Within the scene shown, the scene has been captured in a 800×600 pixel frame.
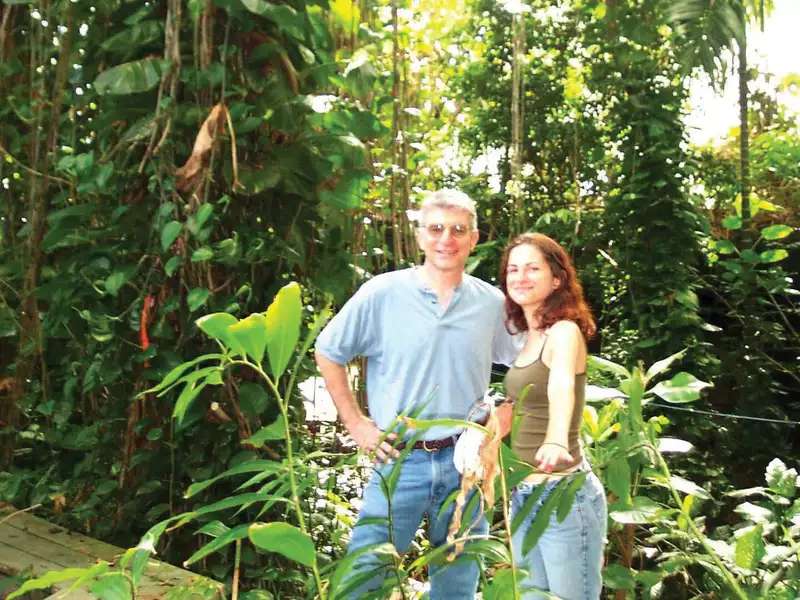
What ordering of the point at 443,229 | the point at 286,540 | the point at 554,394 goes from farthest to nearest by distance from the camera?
the point at 443,229 < the point at 554,394 < the point at 286,540

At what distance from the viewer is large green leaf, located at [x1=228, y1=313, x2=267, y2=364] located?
85 cm

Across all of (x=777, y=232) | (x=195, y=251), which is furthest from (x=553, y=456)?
(x=777, y=232)

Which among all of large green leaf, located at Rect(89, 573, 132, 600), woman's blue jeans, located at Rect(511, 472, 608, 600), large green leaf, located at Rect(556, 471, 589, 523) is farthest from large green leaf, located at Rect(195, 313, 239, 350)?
woman's blue jeans, located at Rect(511, 472, 608, 600)

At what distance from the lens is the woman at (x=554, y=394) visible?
163cm

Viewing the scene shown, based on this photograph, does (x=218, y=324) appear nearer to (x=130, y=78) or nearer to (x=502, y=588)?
(x=502, y=588)

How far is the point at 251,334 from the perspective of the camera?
0.86 m

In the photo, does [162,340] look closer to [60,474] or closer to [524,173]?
[60,474]

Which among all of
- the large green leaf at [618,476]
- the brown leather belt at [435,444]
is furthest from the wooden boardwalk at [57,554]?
the large green leaf at [618,476]

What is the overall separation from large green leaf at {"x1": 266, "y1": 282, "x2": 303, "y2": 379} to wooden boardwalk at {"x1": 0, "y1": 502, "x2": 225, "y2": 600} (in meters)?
1.22

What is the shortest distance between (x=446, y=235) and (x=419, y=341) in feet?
→ 0.72

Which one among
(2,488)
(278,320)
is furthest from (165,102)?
(278,320)

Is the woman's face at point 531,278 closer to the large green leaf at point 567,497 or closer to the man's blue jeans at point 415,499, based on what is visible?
the man's blue jeans at point 415,499

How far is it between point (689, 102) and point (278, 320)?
5.10 m

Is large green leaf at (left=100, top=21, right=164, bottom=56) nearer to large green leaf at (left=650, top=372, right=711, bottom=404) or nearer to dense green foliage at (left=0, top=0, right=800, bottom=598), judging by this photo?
dense green foliage at (left=0, top=0, right=800, bottom=598)
